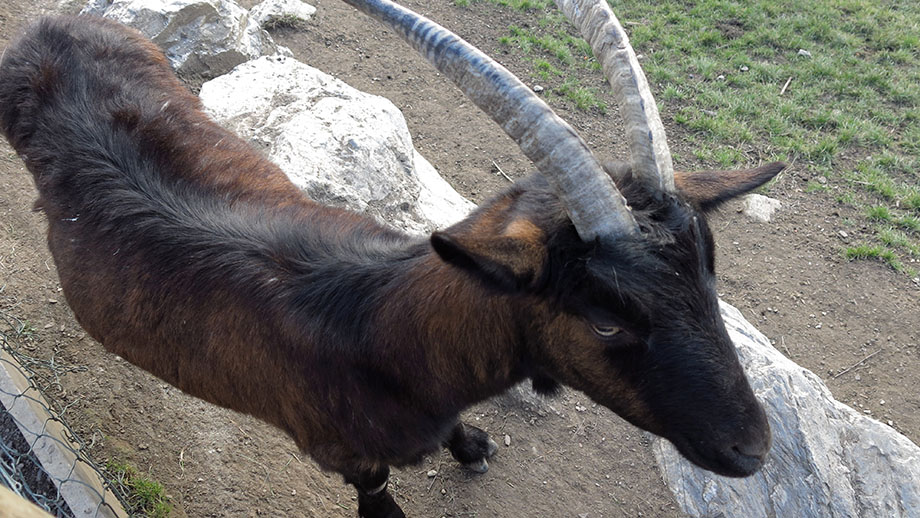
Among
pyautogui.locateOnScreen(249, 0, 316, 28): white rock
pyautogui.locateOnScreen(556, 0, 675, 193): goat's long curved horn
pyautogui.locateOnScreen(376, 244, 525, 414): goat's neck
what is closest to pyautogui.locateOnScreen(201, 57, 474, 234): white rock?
pyautogui.locateOnScreen(376, 244, 525, 414): goat's neck

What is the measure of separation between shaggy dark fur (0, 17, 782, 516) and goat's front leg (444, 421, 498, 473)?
0.07 ft

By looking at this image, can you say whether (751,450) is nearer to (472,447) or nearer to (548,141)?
(548,141)

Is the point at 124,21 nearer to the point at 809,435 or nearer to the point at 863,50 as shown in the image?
the point at 809,435

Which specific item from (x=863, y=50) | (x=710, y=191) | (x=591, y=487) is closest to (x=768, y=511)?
(x=591, y=487)

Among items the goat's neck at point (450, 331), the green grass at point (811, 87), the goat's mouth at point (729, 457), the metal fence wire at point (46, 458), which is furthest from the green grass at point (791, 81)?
the metal fence wire at point (46, 458)

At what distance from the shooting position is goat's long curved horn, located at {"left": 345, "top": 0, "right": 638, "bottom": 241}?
7.15 ft

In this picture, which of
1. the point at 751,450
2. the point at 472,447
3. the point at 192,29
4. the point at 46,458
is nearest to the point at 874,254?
the point at 472,447

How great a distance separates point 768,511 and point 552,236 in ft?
8.33

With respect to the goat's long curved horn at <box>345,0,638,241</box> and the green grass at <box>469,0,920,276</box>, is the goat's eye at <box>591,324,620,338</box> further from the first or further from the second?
the green grass at <box>469,0,920,276</box>

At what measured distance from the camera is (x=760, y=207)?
6.66 m

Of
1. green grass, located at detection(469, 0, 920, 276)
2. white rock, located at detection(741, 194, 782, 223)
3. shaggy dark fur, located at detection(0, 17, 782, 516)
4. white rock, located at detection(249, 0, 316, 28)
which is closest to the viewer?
shaggy dark fur, located at detection(0, 17, 782, 516)

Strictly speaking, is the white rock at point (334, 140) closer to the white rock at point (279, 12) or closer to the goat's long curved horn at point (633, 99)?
the goat's long curved horn at point (633, 99)

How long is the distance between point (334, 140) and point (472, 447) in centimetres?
250

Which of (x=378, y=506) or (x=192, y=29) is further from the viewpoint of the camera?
(x=192, y=29)
